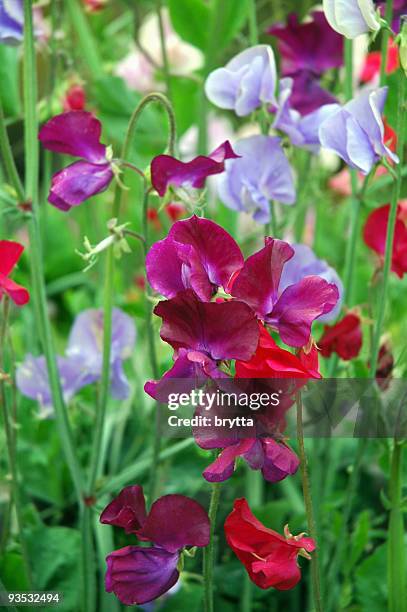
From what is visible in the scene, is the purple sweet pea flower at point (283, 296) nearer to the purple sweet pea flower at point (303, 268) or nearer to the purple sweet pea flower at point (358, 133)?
the purple sweet pea flower at point (358, 133)

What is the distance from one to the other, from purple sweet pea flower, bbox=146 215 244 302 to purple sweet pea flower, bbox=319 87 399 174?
15 cm

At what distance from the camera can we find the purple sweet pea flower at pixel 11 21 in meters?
0.76

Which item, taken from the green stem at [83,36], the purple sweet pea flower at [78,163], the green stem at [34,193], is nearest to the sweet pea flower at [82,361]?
the green stem at [34,193]

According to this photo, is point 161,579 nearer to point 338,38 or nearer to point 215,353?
point 215,353

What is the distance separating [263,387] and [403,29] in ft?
0.87

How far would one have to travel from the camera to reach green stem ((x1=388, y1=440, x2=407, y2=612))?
27.1 inches

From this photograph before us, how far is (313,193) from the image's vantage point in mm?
1066

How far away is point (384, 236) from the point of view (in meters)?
0.79

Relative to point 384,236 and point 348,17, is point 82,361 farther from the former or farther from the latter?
point 348,17

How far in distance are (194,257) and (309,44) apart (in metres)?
0.44

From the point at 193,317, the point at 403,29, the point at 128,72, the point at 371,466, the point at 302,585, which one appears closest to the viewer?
the point at 193,317

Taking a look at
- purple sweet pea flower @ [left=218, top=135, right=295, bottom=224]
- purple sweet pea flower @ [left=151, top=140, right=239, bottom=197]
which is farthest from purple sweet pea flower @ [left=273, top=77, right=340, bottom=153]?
purple sweet pea flower @ [left=151, top=140, right=239, bottom=197]

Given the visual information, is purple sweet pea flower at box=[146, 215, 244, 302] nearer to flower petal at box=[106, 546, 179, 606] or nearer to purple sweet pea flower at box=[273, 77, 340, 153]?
flower petal at box=[106, 546, 179, 606]

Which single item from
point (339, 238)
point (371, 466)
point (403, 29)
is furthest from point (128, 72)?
point (403, 29)
